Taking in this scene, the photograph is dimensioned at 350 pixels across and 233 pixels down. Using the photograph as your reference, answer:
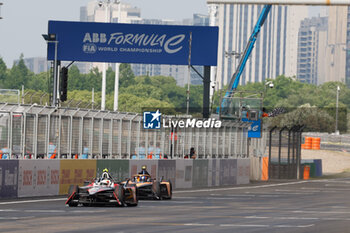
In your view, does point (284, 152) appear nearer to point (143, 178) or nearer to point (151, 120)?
point (151, 120)

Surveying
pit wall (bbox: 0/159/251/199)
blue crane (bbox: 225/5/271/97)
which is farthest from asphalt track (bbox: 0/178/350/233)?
blue crane (bbox: 225/5/271/97)

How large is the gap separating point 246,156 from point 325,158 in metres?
45.1

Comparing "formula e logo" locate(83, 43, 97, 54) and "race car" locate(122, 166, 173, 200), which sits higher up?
"formula e logo" locate(83, 43, 97, 54)

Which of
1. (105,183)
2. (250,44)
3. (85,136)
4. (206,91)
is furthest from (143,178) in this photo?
(250,44)

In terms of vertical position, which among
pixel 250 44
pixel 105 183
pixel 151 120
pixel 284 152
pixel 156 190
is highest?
pixel 250 44

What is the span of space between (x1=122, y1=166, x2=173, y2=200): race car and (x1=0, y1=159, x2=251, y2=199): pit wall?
2690 millimetres

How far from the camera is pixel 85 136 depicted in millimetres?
30406

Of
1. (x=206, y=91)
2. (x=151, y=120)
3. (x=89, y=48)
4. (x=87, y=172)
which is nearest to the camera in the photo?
(x=87, y=172)

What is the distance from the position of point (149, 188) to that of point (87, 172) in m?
3.89

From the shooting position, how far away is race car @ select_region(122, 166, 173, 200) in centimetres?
2758

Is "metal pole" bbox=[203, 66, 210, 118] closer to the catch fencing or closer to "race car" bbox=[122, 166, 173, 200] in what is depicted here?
the catch fencing

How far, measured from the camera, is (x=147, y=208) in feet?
76.4

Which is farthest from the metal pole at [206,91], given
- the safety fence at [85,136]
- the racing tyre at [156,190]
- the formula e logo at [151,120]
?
the racing tyre at [156,190]

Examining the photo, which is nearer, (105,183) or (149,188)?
(105,183)
